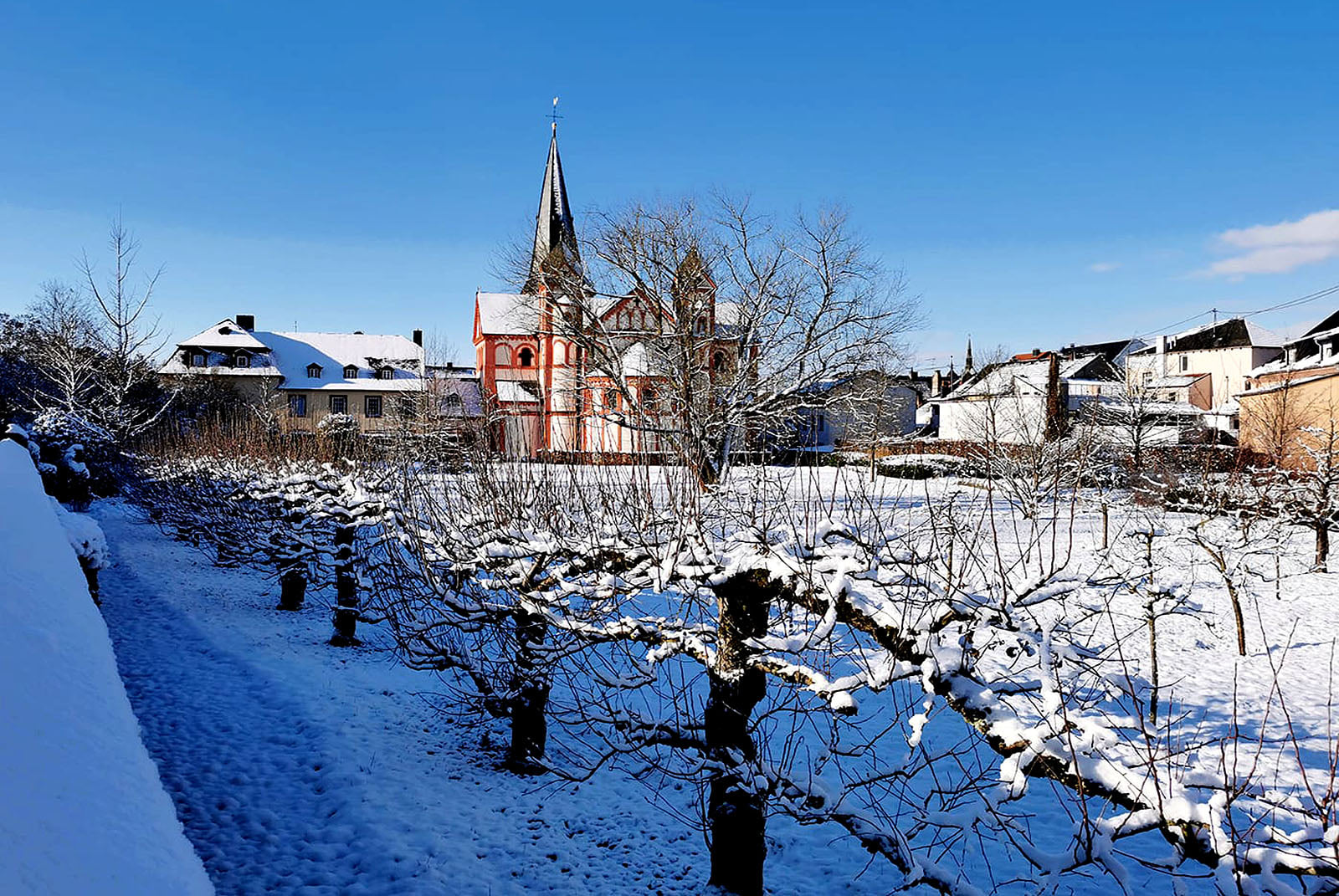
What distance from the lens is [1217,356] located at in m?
56.8

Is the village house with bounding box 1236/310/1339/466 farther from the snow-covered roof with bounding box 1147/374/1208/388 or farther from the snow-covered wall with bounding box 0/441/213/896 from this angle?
the snow-covered wall with bounding box 0/441/213/896

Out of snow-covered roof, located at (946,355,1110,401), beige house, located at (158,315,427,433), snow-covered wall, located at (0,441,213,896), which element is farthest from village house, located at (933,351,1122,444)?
beige house, located at (158,315,427,433)

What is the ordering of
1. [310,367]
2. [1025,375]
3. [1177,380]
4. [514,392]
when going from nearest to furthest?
[514,392] < [1025,375] < [310,367] < [1177,380]

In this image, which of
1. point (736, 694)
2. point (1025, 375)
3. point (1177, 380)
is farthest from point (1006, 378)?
point (736, 694)

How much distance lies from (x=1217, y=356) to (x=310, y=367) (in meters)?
65.7

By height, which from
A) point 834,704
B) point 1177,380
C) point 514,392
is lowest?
point 834,704

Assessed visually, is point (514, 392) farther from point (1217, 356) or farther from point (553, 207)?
point (1217, 356)

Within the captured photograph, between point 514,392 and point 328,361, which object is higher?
point 328,361

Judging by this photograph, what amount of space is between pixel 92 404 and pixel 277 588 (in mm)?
13979

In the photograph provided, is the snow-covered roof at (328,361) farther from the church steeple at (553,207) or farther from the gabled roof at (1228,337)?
the gabled roof at (1228,337)

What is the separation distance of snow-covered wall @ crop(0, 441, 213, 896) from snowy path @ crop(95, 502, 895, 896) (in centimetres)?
358

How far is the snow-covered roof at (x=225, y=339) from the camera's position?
52.3 metres

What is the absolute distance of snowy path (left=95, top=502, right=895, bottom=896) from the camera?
259 inches

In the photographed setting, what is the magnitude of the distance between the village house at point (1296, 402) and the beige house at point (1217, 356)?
7186 millimetres
